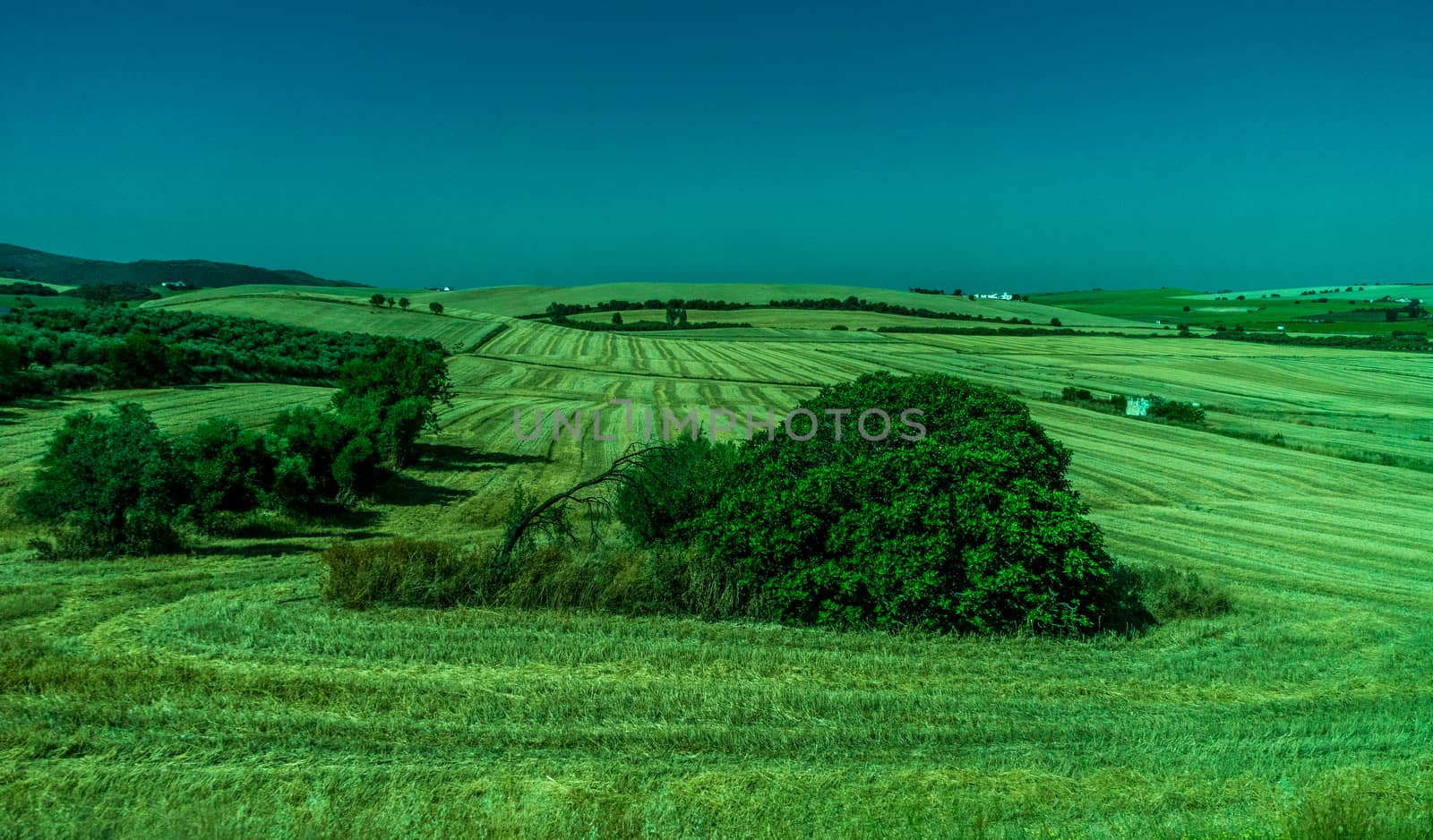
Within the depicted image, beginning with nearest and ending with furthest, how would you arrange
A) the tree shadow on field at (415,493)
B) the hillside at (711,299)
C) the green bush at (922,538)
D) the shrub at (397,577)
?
1. the shrub at (397,577)
2. the green bush at (922,538)
3. the tree shadow on field at (415,493)
4. the hillside at (711,299)

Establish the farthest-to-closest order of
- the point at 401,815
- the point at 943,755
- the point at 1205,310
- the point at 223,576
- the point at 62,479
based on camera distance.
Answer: the point at 1205,310, the point at 62,479, the point at 223,576, the point at 943,755, the point at 401,815

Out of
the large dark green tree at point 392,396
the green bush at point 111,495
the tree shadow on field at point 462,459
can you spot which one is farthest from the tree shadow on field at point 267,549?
the tree shadow on field at point 462,459

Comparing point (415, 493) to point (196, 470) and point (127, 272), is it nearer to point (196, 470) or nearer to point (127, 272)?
point (196, 470)

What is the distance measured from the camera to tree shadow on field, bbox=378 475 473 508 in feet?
75.2

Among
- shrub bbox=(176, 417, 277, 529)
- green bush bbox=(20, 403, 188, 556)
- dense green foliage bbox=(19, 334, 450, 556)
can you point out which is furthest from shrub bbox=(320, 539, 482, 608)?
shrub bbox=(176, 417, 277, 529)

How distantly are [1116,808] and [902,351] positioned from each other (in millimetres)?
69979

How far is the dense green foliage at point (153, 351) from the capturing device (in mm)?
33781

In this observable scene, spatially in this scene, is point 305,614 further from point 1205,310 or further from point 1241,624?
point 1205,310

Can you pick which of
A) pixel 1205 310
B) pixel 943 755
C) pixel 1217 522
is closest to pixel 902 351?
pixel 1217 522

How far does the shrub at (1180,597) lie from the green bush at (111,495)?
51.8 ft

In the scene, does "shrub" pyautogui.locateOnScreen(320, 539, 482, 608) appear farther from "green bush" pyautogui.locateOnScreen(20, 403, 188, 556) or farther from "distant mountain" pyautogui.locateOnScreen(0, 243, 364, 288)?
"distant mountain" pyautogui.locateOnScreen(0, 243, 364, 288)

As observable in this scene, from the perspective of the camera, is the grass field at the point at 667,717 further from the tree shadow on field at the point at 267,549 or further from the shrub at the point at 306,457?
the shrub at the point at 306,457

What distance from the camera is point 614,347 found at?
73625 mm

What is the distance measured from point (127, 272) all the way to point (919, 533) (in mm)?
144287
